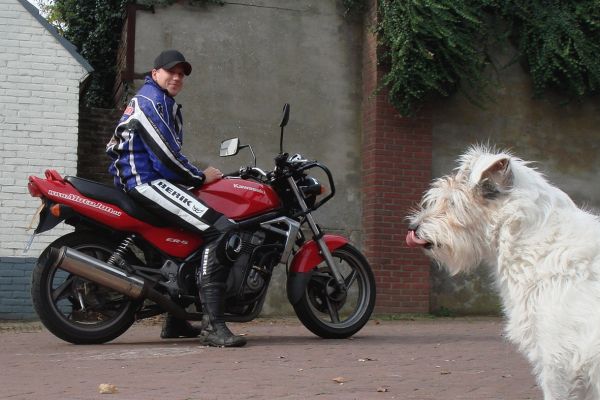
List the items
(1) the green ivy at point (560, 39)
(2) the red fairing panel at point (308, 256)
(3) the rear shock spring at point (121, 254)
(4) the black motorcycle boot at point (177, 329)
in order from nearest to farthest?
(3) the rear shock spring at point (121, 254) → (2) the red fairing panel at point (308, 256) → (4) the black motorcycle boot at point (177, 329) → (1) the green ivy at point (560, 39)

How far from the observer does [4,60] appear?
1117 centimetres

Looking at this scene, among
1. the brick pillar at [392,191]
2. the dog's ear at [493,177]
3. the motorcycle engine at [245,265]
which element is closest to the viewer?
Answer: the dog's ear at [493,177]

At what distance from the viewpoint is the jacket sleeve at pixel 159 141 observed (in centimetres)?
726

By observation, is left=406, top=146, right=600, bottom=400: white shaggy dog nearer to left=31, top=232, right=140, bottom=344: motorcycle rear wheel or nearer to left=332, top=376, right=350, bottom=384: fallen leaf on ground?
left=332, top=376, right=350, bottom=384: fallen leaf on ground

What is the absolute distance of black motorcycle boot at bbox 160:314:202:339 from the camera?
316 inches

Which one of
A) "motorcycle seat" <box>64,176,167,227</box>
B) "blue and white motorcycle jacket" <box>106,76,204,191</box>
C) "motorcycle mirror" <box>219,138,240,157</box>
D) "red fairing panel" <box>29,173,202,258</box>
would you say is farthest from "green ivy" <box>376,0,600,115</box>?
"motorcycle seat" <box>64,176,167,227</box>

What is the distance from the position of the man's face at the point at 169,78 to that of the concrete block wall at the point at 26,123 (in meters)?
3.98

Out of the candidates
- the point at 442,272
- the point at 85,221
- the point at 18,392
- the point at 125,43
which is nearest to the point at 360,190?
the point at 442,272

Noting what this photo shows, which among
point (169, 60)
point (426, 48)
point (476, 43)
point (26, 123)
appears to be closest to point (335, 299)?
point (169, 60)

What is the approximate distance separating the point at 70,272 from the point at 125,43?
5.37 meters

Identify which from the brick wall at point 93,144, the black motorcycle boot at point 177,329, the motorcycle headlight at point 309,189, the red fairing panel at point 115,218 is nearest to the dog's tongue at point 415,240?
the red fairing panel at point 115,218

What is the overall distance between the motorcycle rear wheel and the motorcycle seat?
355mm

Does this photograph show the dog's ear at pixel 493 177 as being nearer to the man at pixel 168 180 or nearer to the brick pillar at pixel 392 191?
the man at pixel 168 180

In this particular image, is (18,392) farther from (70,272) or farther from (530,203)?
(530,203)
